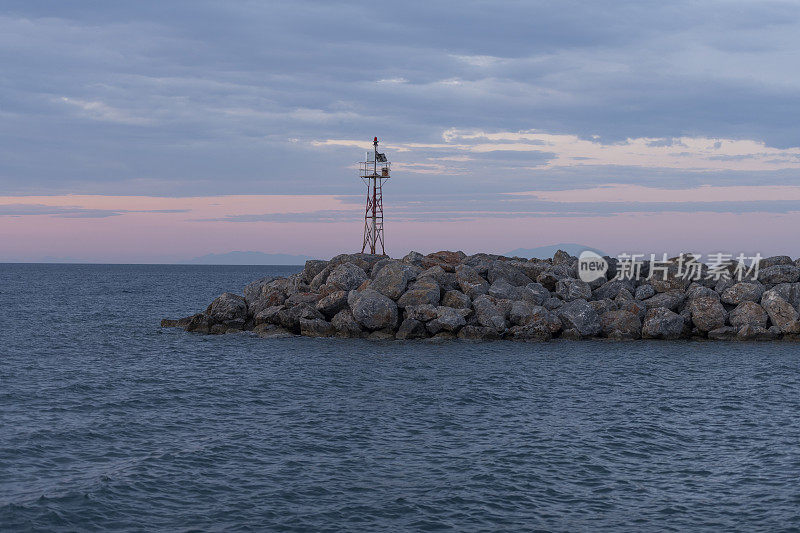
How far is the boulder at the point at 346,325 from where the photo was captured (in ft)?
142

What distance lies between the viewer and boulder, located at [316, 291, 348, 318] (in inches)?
1750

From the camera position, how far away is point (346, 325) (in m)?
43.4

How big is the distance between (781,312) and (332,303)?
27692 millimetres

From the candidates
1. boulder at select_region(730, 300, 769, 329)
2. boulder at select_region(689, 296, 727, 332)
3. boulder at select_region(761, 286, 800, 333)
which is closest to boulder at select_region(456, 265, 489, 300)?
boulder at select_region(689, 296, 727, 332)

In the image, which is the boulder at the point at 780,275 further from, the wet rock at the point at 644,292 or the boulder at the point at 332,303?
the boulder at the point at 332,303

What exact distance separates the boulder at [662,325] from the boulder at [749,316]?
132 inches

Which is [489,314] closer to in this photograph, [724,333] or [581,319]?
[581,319]

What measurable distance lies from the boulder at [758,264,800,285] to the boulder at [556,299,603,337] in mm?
12991

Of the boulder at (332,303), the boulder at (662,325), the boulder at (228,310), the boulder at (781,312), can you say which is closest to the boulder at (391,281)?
the boulder at (332,303)

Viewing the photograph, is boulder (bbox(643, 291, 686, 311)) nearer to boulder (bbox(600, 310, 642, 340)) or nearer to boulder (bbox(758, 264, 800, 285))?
boulder (bbox(600, 310, 642, 340))

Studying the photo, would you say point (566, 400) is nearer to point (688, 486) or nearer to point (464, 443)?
point (464, 443)

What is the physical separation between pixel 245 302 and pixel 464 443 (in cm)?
3184

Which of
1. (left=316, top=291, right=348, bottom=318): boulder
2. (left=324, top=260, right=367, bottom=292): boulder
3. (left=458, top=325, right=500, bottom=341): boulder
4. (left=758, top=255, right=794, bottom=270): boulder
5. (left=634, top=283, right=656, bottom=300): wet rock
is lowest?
(left=458, top=325, right=500, bottom=341): boulder

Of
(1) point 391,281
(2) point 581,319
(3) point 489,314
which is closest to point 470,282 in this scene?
(3) point 489,314
